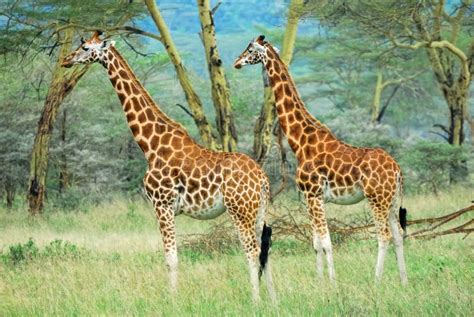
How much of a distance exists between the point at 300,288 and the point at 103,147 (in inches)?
680

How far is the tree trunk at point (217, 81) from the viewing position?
14094mm

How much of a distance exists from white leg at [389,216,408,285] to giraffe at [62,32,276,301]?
132cm

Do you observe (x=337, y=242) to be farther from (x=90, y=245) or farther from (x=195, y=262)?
(x=90, y=245)

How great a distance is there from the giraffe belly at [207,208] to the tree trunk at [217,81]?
6167mm

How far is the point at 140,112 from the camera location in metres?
8.40

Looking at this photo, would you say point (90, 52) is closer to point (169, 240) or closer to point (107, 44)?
point (107, 44)

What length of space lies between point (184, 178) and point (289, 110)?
3.92 ft

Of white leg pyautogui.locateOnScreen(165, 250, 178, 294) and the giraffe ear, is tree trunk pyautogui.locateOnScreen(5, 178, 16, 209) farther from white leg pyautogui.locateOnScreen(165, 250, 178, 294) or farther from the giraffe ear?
white leg pyautogui.locateOnScreen(165, 250, 178, 294)

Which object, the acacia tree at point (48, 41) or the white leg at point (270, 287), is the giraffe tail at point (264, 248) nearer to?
the white leg at point (270, 287)

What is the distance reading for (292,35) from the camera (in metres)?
14.8

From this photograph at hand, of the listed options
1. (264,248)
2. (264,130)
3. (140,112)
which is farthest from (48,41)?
(264,248)

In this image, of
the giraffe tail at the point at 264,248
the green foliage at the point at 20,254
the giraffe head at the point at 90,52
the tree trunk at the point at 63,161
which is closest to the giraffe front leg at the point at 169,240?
the giraffe tail at the point at 264,248

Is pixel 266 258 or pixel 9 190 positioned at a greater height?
pixel 266 258

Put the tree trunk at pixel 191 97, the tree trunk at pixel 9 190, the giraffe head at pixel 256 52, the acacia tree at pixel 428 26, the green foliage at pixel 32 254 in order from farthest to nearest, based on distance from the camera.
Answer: the tree trunk at pixel 9 190 < the acacia tree at pixel 428 26 < the tree trunk at pixel 191 97 < the green foliage at pixel 32 254 < the giraffe head at pixel 256 52
